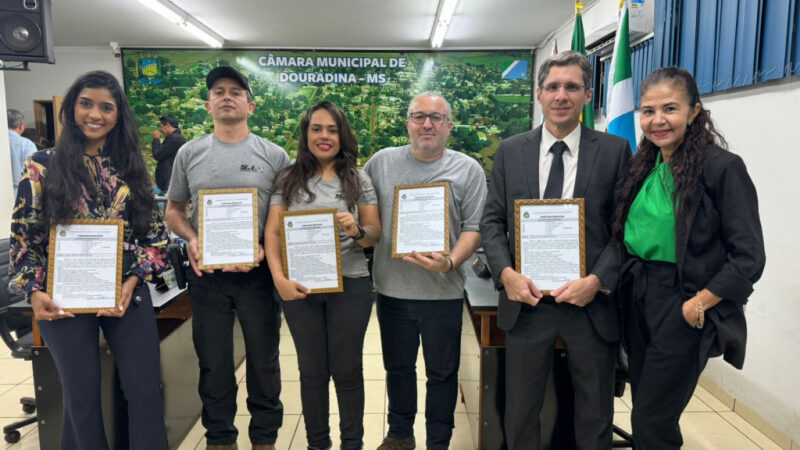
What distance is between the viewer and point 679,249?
1538mm

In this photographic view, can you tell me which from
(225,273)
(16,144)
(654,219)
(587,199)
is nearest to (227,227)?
(225,273)

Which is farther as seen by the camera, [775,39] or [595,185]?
[775,39]

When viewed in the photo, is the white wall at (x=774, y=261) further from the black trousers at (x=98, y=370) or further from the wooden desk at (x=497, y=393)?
the black trousers at (x=98, y=370)

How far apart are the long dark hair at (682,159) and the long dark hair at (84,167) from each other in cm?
170

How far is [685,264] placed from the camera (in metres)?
1.55

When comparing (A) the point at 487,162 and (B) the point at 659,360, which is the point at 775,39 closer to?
(B) the point at 659,360

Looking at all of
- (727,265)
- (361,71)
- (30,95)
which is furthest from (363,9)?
(30,95)

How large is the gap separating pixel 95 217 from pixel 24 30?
2.48m

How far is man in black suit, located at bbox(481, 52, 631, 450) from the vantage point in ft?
5.38

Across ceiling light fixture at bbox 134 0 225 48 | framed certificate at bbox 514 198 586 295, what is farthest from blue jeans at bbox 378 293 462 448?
ceiling light fixture at bbox 134 0 225 48

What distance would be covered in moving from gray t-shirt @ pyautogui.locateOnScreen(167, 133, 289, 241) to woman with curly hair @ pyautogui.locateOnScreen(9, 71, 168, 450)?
0.81 feet

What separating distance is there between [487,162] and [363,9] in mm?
3042

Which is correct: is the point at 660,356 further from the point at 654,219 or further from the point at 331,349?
the point at 331,349

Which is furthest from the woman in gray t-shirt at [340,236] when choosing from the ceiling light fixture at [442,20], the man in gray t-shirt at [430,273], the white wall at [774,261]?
the ceiling light fixture at [442,20]
